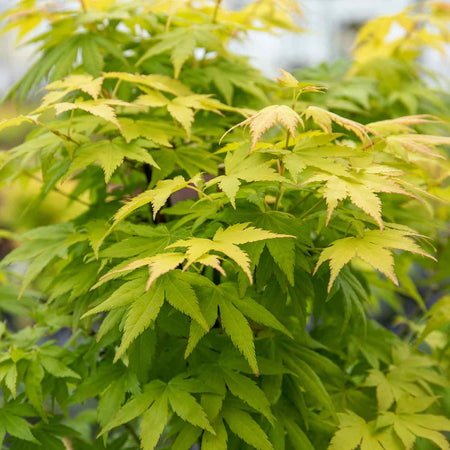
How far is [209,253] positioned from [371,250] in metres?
0.23

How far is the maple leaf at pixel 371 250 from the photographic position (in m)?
0.60

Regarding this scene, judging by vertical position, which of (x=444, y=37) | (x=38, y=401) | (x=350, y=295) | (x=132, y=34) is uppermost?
(x=132, y=34)

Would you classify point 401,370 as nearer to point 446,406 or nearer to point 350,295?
point 446,406

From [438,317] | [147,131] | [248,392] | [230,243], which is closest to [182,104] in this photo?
[147,131]

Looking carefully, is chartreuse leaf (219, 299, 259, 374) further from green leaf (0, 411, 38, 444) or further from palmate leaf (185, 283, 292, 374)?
green leaf (0, 411, 38, 444)

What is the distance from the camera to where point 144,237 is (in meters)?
0.76

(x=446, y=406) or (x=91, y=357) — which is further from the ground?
(x=91, y=357)

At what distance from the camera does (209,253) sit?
0.69 metres

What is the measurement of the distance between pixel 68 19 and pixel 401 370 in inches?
41.5

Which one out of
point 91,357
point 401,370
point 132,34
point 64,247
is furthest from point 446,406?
point 132,34

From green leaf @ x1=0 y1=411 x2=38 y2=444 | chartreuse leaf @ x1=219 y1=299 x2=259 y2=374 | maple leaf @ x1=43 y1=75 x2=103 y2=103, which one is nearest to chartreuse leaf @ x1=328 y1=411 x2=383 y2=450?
chartreuse leaf @ x1=219 y1=299 x2=259 y2=374

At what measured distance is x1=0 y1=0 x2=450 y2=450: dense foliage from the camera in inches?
26.0

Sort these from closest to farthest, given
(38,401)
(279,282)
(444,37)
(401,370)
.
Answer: (279,282) < (38,401) < (401,370) < (444,37)

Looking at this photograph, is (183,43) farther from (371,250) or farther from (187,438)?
(187,438)
